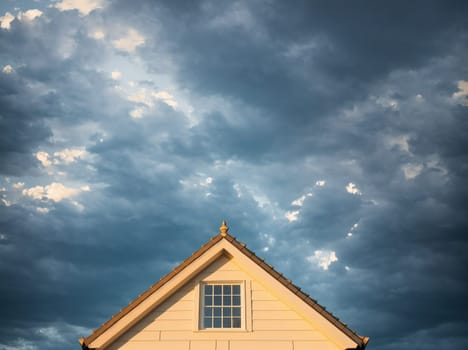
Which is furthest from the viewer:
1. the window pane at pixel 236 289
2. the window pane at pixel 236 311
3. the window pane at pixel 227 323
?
the window pane at pixel 236 289

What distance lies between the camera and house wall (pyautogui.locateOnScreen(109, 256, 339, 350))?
1345 cm

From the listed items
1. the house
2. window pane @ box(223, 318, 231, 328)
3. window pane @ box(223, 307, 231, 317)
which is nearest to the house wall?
the house

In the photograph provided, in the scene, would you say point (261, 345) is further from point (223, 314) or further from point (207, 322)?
point (207, 322)

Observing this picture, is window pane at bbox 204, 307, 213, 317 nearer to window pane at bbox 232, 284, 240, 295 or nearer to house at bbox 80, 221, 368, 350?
house at bbox 80, 221, 368, 350

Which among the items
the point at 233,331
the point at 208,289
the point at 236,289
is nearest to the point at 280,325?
the point at 233,331

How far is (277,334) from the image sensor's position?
13.5 meters

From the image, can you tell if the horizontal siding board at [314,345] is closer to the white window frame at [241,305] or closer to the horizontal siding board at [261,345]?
the horizontal siding board at [261,345]

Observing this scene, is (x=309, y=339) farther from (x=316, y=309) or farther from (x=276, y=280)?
(x=276, y=280)

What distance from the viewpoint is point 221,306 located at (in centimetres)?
1413

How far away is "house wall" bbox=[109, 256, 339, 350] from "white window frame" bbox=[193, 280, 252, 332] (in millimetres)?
31

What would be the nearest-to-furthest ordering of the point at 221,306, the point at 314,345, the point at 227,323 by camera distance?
the point at 314,345 → the point at 227,323 → the point at 221,306

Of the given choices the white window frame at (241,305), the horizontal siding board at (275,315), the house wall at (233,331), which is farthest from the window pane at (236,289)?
the horizontal siding board at (275,315)

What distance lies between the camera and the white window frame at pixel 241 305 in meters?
13.7

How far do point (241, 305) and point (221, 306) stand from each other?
0.67 meters
